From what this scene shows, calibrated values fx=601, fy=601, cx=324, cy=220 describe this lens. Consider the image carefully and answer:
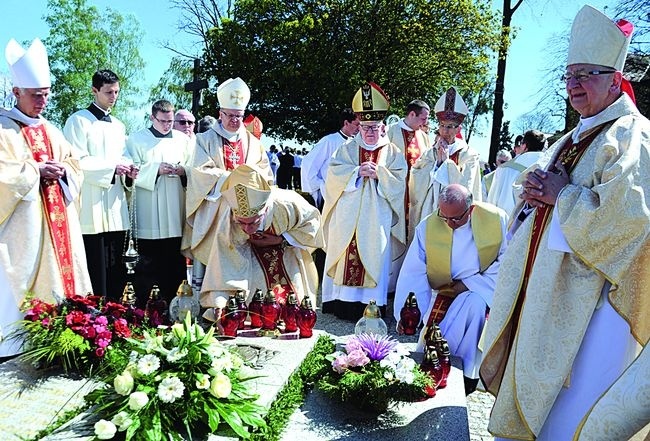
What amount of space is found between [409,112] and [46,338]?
5.14 meters

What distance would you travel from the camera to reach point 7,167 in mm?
4434

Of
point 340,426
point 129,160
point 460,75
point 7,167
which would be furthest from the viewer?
point 460,75

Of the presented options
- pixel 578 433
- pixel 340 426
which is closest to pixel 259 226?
pixel 340 426

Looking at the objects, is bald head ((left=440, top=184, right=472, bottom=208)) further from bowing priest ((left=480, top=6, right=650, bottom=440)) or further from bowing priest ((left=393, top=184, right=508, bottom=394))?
bowing priest ((left=480, top=6, right=650, bottom=440))

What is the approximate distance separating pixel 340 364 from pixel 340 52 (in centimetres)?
1947

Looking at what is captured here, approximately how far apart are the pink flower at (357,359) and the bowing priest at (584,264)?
2.44 feet

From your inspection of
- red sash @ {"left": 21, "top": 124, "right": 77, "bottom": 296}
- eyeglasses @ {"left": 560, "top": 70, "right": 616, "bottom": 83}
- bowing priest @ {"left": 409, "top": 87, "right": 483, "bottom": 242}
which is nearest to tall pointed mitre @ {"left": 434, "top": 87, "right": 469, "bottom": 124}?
bowing priest @ {"left": 409, "top": 87, "right": 483, "bottom": 242}

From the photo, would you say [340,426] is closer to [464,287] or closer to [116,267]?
[464,287]

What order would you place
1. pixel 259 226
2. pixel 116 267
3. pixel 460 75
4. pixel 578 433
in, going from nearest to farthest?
pixel 578 433 < pixel 259 226 < pixel 116 267 < pixel 460 75

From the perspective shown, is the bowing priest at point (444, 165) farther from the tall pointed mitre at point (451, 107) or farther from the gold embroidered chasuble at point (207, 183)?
the gold embroidered chasuble at point (207, 183)

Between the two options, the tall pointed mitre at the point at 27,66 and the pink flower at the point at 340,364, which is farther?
the tall pointed mitre at the point at 27,66

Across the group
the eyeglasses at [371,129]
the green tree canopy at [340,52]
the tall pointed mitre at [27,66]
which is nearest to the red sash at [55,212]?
the tall pointed mitre at [27,66]

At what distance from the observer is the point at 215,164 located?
5.85m

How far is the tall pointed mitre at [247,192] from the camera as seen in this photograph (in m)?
5.04
